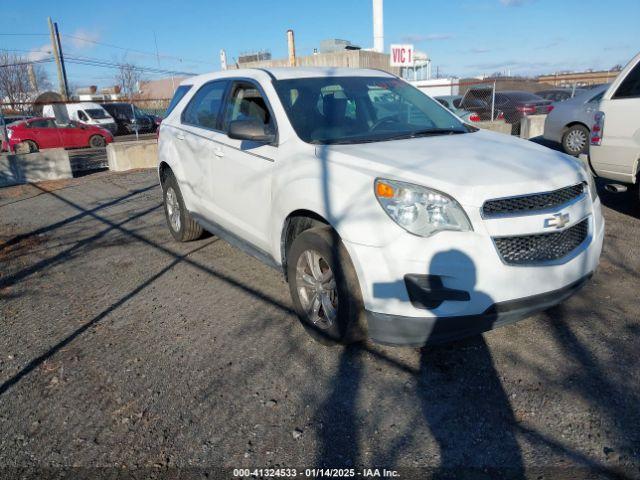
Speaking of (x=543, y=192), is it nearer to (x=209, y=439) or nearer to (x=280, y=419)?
(x=280, y=419)

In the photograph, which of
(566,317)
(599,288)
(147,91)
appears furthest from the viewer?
(147,91)

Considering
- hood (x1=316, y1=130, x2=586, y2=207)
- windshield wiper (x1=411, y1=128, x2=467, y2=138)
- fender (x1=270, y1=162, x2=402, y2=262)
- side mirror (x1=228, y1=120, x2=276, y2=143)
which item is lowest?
fender (x1=270, y1=162, x2=402, y2=262)

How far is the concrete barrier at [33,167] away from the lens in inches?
419

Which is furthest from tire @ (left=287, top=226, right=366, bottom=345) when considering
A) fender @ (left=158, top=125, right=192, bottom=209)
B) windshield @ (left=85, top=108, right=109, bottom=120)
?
windshield @ (left=85, top=108, right=109, bottom=120)

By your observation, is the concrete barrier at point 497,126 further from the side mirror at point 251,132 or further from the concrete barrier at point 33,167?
the side mirror at point 251,132

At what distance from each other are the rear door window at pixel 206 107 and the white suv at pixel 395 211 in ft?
1.40

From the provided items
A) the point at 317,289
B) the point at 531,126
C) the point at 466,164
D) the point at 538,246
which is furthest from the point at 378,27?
the point at 538,246

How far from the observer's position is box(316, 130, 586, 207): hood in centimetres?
275

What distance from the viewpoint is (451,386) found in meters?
2.92

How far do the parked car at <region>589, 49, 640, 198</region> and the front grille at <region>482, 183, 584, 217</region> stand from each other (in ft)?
9.90

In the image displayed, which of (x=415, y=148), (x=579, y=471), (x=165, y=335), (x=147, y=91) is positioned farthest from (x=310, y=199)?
(x=147, y=91)

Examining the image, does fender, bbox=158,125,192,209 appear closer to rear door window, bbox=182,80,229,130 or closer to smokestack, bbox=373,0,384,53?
rear door window, bbox=182,80,229,130

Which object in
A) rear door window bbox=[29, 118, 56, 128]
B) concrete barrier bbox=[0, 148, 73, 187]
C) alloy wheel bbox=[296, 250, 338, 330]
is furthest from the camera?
rear door window bbox=[29, 118, 56, 128]

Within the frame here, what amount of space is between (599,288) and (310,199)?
2.63 metres
